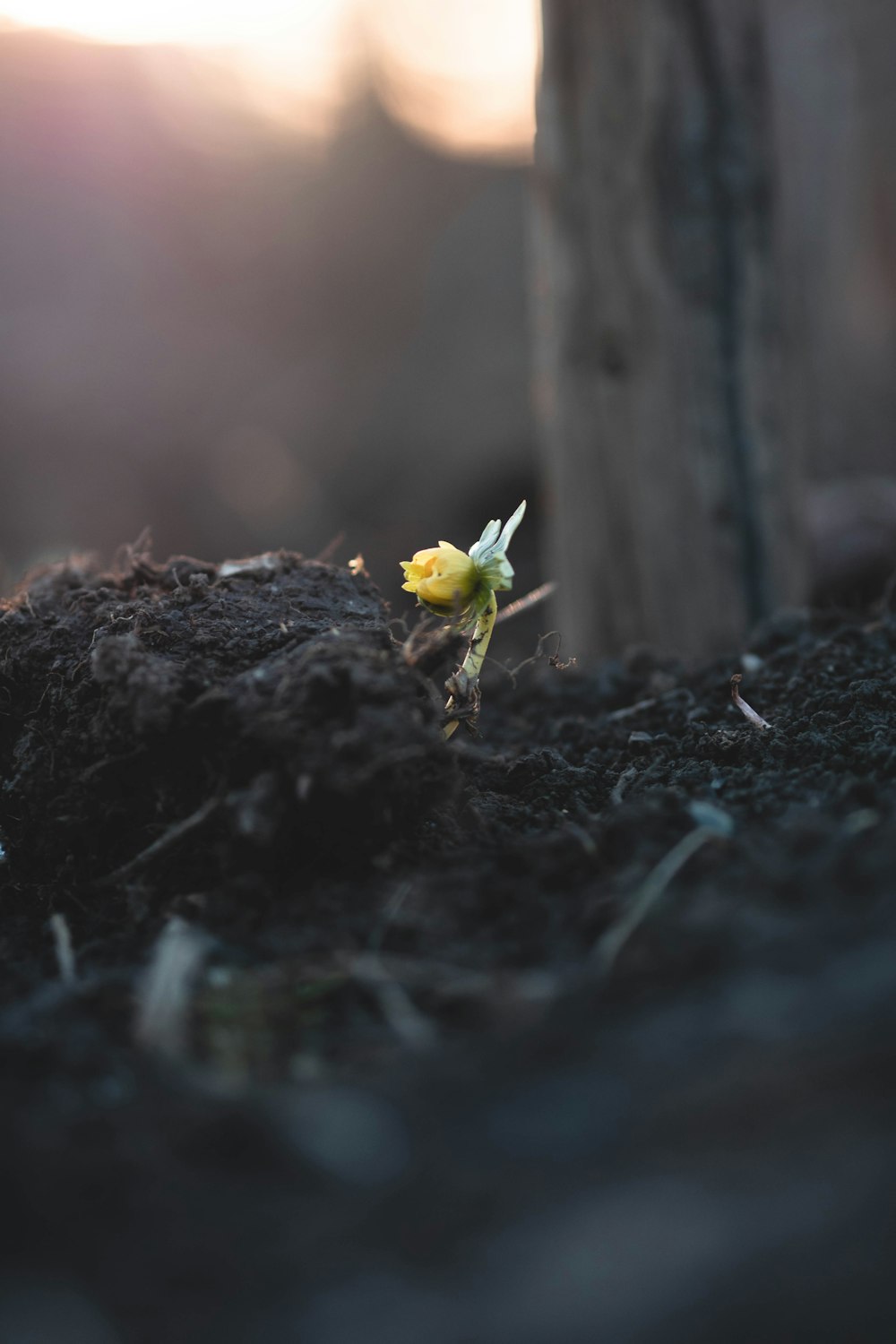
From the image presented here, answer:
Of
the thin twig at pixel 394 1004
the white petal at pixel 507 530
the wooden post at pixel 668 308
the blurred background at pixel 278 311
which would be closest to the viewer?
the thin twig at pixel 394 1004

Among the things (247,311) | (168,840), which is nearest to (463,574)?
(168,840)

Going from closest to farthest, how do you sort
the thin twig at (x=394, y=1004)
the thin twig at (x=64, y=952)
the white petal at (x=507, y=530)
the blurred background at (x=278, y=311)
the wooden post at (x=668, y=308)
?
1. the thin twig at (x=394, y=1004)
2. the thin twig at (x=64, y=952)
3. the white petal at (x=507, y=530)
4. the wooden post at (x=668, y=308)
5. the blurred background at (x=278, y=311)

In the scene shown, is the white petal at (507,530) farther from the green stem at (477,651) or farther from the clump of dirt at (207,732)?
the clump of dirt at (207,732)

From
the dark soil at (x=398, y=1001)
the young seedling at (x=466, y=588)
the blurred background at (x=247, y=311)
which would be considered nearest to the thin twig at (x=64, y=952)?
the dark soil at (x=398, y=1001)

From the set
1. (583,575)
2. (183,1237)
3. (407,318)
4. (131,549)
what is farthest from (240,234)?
(183,1237)

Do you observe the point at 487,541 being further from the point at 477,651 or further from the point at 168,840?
the point at 168,840

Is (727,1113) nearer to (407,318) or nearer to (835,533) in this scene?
(835,533)
